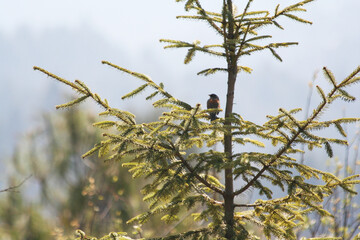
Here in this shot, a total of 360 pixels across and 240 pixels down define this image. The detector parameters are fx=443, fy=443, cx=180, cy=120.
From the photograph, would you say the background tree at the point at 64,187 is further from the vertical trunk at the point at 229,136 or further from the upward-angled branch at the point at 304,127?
the upward-angled branch at the point at 304,127

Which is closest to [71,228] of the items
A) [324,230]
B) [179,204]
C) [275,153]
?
[324,230]

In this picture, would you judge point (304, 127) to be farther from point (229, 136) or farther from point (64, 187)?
point (64, 187)

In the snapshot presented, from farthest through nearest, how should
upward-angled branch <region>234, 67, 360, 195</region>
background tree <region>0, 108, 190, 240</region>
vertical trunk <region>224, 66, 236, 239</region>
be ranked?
background tree <region>0, 108, 190, 240</region> → vertical trunk <region>224, 66, 236, 239</region> → upward-angled branch <region>234, 67, 360, 195</region>

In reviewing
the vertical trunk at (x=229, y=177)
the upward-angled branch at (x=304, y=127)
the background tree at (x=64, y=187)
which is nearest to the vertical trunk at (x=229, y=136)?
the vertical trunk at (x=229, y=177)

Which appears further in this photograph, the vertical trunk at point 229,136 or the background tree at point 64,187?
the background tree at point 64,187

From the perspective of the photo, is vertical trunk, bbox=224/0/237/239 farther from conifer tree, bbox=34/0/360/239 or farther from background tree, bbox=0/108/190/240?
background tree, bbox=0/108/190/240

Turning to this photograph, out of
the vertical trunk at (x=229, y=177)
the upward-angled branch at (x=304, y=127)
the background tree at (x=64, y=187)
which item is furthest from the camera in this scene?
the background tree at (x=64, y=187)

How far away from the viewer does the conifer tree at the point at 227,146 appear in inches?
146

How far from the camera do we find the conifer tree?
146 inches

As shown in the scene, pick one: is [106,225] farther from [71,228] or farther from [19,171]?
[19,171]

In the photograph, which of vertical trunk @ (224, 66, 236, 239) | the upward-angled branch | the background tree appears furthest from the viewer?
the background tree

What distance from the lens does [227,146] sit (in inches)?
173

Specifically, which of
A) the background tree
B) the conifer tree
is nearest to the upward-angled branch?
the conifer tree

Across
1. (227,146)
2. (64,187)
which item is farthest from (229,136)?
(64,187)
